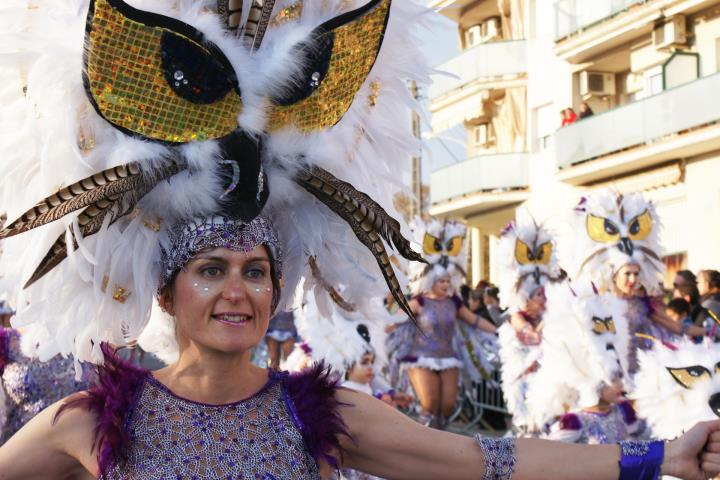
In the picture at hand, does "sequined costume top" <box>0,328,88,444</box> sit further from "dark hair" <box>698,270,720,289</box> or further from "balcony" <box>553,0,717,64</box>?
"balcony" <box>553,0,717,64</box>

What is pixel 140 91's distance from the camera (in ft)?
9.41

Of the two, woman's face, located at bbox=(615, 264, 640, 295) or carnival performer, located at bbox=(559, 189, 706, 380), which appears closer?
carnival performer, located at bbox=(559, 189, 706, 380)

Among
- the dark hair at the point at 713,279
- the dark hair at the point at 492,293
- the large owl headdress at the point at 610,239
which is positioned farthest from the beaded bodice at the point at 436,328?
the dark hair at the point at 492,293

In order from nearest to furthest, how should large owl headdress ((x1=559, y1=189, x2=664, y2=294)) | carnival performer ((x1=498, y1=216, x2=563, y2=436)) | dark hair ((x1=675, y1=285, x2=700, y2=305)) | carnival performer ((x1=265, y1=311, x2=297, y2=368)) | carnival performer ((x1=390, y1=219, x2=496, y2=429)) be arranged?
large owl headdress ((x1=559, y1=189, x2=664, y2=294)), dark hair ((x1=675, y1=285, x2=700, y2=305)), carnival performer ((x1=498, y1=216, x2=563, y2=436)), carnival performer ((x1=390, y1=219, x2=496, y2=429)), carnival performer ((x1=265, y1=311, x2=297, y2=368))

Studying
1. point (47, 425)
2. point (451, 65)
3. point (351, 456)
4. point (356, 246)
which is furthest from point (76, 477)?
point (451, 65)

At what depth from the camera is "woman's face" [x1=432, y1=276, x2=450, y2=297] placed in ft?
33.9

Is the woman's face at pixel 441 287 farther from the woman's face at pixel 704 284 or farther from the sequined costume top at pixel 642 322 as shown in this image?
the sequined costume top at pixel 642 322

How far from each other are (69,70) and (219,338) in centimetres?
77

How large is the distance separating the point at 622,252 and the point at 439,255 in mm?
2720

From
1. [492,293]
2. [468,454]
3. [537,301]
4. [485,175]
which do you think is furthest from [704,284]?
[485,175]

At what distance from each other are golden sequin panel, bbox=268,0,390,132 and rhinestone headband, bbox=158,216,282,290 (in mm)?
275

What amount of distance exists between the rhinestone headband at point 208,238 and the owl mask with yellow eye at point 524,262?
7332mm

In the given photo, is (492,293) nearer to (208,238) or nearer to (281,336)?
(281,336)

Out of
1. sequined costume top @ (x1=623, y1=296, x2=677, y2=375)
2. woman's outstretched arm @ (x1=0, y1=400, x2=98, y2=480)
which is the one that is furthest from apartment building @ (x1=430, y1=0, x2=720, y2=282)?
woman's outstretched arm @ (x1=0, y1=400, x2=98, y2=480)
